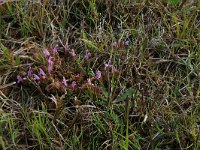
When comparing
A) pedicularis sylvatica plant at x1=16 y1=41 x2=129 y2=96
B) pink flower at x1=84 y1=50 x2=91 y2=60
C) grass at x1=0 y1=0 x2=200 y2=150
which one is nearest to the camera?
grass at x1=0 y1=0 x2=200 y2=150

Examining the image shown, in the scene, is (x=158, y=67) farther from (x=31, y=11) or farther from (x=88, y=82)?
(x=31, y=11)

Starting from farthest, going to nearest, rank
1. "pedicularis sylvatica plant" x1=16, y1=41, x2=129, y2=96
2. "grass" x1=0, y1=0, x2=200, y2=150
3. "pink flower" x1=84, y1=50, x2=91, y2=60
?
1. "pink flower" x1=84, y1=50, x2=91, y2=60
2. "pedicularis sylvatica plant" x1=16, y1=41, x2=129, y2=96
3. "grass" x1=0, y1=0, x2=200, y2=150

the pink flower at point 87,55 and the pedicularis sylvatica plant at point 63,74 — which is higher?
the pink flower at point 87,55

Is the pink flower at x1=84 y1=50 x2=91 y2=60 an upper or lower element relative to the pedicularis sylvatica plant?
upper

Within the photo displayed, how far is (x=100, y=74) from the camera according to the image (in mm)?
2322

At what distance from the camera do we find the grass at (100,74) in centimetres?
210

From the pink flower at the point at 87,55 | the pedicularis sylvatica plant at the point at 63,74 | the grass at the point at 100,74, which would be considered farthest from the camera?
the pink flower at the point at 87,55

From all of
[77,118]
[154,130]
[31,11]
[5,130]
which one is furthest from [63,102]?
[31,11]

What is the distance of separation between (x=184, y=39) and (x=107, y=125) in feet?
2.64

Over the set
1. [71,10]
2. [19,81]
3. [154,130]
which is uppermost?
[71,10]

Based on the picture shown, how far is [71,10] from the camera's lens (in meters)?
2.76

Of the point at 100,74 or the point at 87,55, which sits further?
the point at 87,55

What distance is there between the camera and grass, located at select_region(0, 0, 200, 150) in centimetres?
210

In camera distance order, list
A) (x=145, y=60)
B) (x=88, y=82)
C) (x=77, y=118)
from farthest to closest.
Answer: (x=145, y=60) → (x=88, y=82) → (x=77, y=118)
